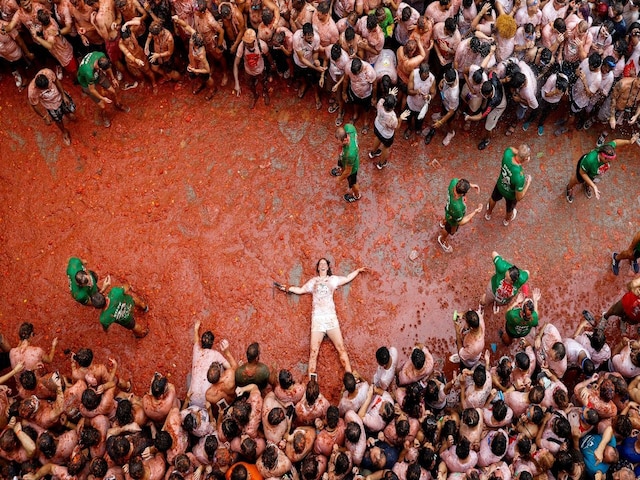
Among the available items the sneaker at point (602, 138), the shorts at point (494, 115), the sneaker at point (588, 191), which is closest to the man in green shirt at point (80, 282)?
the shorts at point (494, 115)

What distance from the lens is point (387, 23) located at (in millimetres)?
9859

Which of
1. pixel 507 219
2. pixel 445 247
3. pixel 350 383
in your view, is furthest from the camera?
pixel 507 219

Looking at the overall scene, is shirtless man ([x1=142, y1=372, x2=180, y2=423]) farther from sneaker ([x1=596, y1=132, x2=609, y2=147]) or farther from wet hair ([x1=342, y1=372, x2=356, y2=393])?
sneaker ([x1=596, y1=132, x2=609, y2=147])

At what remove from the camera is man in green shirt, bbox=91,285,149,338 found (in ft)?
26.2

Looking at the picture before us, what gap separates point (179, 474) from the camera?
6582 mm

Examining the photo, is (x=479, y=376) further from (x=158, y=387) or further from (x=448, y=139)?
(x=448, y=139)

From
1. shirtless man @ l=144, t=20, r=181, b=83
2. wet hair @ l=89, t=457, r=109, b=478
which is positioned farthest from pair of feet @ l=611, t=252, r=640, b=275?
shirtless man @ l=144, t=20, r=181, b=83

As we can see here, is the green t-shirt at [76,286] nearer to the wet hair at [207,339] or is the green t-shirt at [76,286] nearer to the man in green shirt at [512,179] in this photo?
the wet hair at [207,339]

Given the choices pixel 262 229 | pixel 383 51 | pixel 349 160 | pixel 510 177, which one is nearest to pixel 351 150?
pixel 349 160

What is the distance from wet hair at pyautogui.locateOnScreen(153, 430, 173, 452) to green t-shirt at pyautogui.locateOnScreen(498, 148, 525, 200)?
6228 millimetres

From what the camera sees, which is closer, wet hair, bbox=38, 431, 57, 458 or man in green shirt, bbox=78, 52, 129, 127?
wet hair, bbox=38, 431, 57, 458

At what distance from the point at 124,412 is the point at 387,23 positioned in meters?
7.70

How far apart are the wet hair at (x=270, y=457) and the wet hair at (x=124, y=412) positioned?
1916 millimetres

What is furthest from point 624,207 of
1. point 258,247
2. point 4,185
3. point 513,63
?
point 4,185
